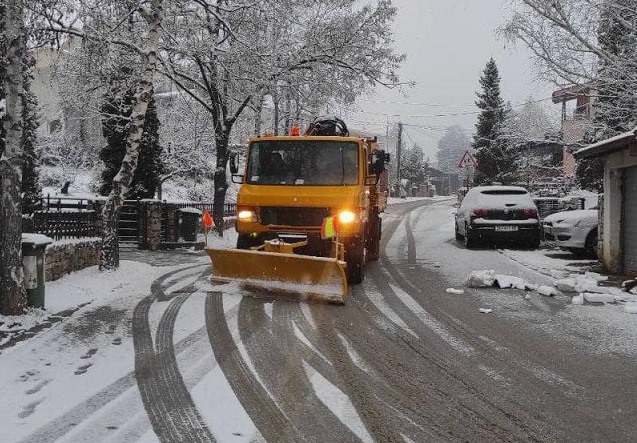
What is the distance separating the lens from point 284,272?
8031 millimetres

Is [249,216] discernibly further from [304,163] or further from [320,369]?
[320,369]

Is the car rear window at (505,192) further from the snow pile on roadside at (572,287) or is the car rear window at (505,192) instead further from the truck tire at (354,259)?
the truck tire at (354,259)

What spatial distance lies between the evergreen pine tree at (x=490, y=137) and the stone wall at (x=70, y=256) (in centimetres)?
3269

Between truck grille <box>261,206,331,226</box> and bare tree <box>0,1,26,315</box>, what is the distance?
353 cm

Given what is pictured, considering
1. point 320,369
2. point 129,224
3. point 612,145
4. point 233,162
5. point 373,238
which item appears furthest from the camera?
point 129,224

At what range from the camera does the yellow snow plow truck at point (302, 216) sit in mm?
7848

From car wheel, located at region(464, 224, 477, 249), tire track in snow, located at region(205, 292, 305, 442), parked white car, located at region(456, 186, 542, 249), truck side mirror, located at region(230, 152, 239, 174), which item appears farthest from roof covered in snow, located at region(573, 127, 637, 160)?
tire track in snow, located at region(205, 292, 305, 442)

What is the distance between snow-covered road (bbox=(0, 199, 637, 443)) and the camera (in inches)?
147

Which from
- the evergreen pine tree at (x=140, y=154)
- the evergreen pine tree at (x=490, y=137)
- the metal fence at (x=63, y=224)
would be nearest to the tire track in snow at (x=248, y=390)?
the metal fence at (x=63, y=224)

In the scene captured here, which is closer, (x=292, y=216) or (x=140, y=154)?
(x=292, y=216)

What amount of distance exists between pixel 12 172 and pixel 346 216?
4610mm

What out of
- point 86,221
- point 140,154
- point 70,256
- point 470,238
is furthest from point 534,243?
point 140,154

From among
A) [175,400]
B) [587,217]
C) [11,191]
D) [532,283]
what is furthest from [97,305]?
[587,217]

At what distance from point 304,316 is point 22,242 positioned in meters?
3.63
